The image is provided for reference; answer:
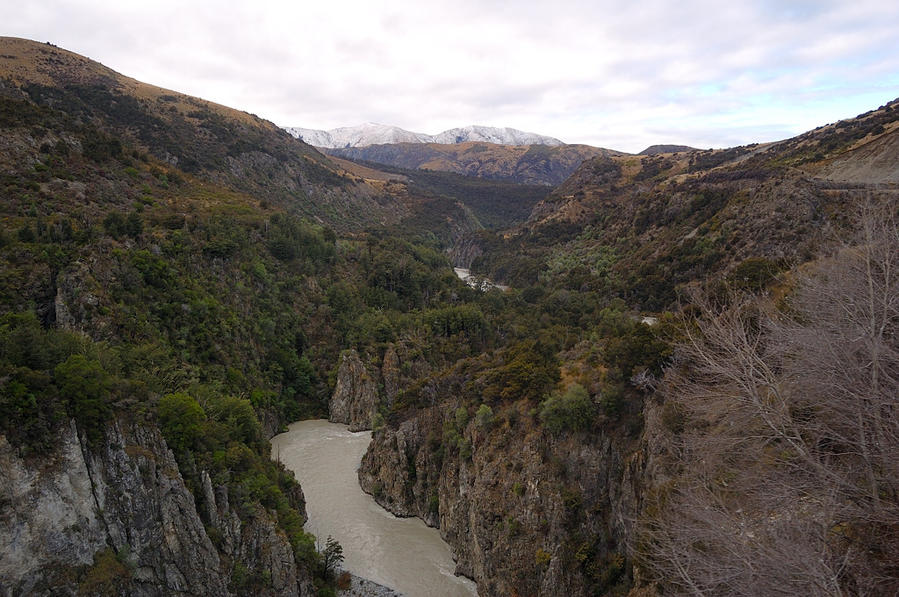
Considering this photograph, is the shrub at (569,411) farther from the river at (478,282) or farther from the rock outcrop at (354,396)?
the river at (478,282)

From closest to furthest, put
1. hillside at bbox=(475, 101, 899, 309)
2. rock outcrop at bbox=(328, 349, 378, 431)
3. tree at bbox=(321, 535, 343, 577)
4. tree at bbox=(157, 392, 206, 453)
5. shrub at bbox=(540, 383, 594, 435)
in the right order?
tree at bbox=(157, 392, 206, 453) < shrub at bbox=(540, 383, 594, 435) < tree at bbox=(321, 535, 343, 577) < hillside at bbox=(475, 101, 899, 309) < rock outcrop at bbox=(328, 349, 378, 431)

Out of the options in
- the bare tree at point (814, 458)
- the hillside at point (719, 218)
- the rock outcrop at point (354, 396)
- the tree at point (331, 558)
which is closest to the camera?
the bare tree at point (814, 458)

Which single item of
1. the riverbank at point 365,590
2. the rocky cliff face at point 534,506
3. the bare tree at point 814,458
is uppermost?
the bare tree at point 814,458

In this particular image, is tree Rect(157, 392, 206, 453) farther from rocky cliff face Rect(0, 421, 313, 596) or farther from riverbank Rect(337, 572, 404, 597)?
riverbank Rect(337, 572, 404, 597)

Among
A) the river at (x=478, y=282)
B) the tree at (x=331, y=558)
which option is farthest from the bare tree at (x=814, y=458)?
the river at (x=478, y=282)

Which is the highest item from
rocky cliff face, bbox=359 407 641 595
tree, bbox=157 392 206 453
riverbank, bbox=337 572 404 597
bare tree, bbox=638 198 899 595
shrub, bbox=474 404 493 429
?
bare tree, bbox=638 198 899 595

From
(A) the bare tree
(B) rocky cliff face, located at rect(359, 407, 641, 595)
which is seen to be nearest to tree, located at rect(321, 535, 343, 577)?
(B) rocky cliff face, located at rect(359, 407, 641, 595)

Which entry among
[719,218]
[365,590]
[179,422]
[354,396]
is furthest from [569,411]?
[719,218]

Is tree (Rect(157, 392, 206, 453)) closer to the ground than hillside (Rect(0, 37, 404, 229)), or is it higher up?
closer to the ground
